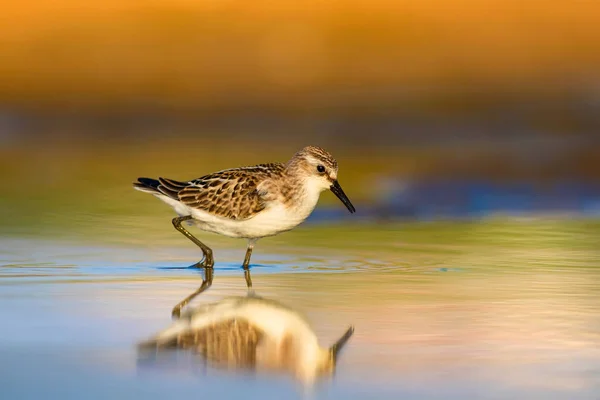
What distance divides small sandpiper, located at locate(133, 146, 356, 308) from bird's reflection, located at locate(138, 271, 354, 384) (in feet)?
8.19

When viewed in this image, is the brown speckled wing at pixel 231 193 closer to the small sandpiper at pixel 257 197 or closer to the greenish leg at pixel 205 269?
the small sandpiper at pixel 257 197

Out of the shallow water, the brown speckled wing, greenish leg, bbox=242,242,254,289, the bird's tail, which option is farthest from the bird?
the bird's tail

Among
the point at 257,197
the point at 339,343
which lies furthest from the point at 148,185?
the point at 339,343

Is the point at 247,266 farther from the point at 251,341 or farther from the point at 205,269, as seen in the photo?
the point at 251,341

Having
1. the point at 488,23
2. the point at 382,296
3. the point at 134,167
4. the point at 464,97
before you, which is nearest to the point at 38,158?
the point at 134,167

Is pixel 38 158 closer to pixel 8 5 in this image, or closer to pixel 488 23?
pixel 8 5

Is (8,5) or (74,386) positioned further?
(8,5)

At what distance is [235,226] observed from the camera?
1165 centimetres

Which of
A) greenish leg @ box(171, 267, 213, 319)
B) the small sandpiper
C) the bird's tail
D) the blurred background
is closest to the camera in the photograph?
greenish leg @ box(171, 267, 213, 319)

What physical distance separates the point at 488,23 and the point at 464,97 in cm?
221

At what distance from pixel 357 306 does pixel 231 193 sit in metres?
3.00

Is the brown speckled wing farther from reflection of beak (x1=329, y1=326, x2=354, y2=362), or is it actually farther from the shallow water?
reflection of beak (x1=329, y1=326, x2=354, y2=362)

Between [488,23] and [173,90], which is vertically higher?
[488,23]

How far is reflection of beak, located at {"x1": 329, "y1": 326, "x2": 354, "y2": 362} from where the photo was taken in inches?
295
